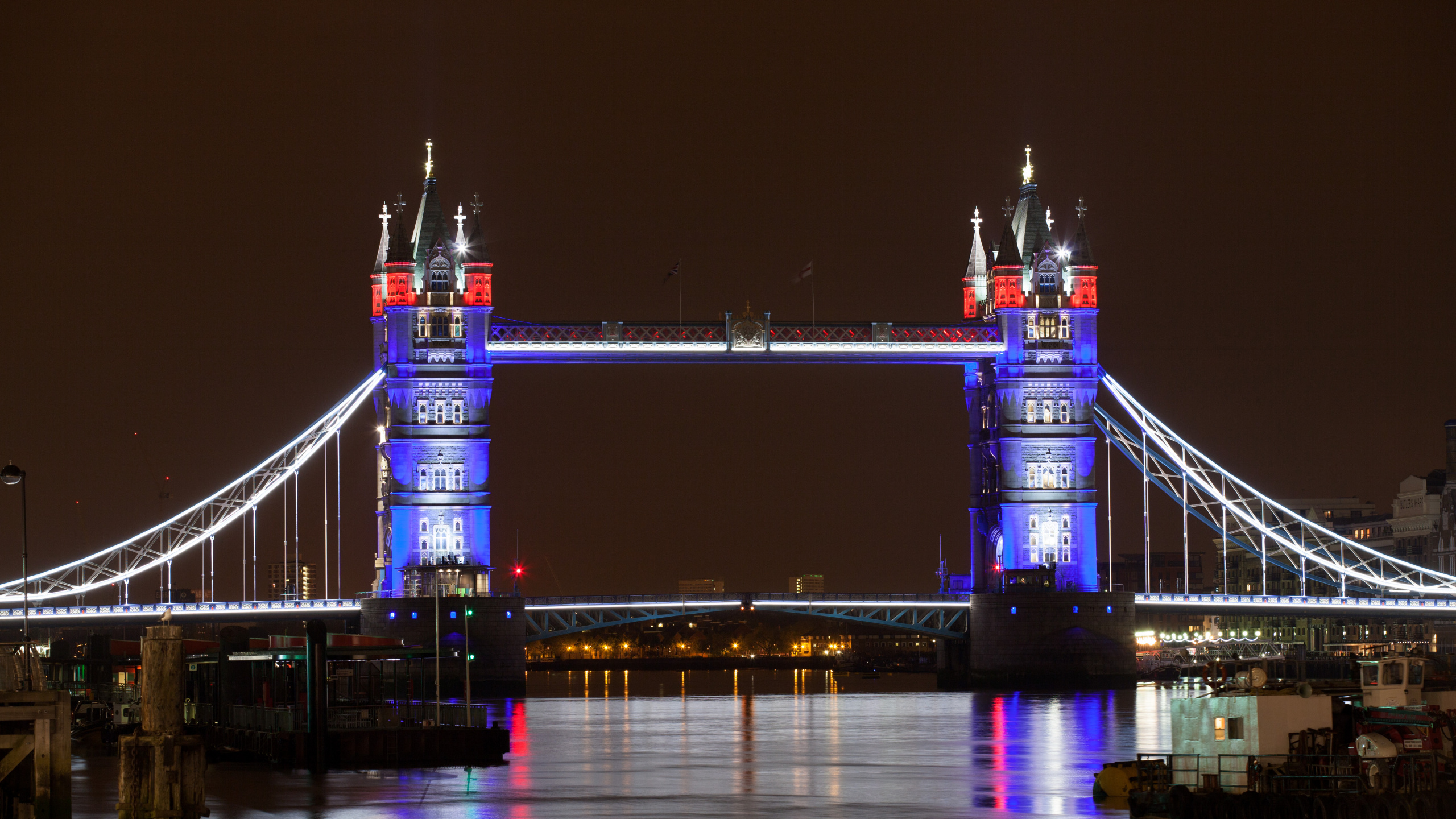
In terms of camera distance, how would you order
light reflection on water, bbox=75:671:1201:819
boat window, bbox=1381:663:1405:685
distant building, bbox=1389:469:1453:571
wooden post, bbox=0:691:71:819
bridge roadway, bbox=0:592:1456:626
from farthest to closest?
distant building, bbox=1389:469:1453:571
bridge roadway, bbox=0:592:1456:626
light reflection on water, bbox=75:671:1201:819
boat window, bbox=1381:663:1405:685
wooden post, bbox=0:691:71:819

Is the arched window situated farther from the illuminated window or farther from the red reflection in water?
the illuminated window

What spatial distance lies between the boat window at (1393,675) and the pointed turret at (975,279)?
72822 millimetres

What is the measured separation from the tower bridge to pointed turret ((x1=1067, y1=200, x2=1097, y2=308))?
0.31 feet

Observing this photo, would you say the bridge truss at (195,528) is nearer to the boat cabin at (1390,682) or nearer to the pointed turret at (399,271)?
the pointed turret at (399,271)

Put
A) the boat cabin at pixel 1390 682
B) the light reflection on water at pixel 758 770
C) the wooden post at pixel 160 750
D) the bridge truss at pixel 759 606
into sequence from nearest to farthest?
the wooden post at pixel 160 750 → the boat cabin at pixel 1390 682 → the light reflection on water at pixel 758 770 → the bridge truss at pixel 759 606

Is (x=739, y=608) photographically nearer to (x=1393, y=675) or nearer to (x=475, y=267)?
(x=475, y=267)

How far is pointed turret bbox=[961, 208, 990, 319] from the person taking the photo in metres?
113

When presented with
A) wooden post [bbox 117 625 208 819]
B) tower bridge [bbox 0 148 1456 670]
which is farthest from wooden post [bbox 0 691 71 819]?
tower bridge [bbox 0 148 1456 670]

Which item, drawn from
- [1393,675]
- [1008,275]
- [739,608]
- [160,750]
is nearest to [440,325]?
[739,608]

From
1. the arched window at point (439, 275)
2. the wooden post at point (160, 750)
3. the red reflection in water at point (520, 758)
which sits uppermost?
the arched window at point (439, 275)

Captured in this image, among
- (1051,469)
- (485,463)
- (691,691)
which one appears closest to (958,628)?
(1051,469)

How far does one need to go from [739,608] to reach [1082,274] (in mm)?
23170

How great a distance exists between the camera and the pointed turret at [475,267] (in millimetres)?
101875

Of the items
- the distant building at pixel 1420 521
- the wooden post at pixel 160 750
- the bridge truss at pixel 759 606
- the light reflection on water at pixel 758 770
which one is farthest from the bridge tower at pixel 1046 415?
the wooden post at pixel 160 750
